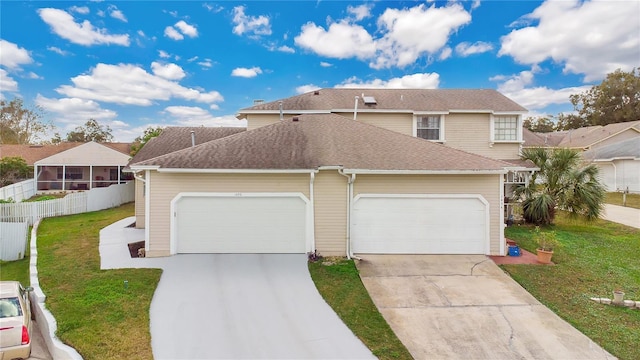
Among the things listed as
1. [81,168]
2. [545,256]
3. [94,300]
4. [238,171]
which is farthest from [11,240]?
[81,168]

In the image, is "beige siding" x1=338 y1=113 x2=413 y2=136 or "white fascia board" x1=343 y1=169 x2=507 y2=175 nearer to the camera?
"white fascia board" x1=343 y1=169 x2=507 y2=175

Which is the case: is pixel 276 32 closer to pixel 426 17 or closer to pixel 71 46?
pixel 426 17

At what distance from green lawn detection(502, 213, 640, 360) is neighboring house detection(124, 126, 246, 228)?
14.8m

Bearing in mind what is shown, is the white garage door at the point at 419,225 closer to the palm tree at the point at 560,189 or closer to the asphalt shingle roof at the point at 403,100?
the palm tree at the point at 560,189

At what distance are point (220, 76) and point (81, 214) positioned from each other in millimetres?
13145

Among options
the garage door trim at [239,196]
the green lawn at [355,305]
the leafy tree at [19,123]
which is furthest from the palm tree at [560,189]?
the leafy tree at [19,123]

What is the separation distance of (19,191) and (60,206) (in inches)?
349

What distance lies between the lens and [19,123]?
1704 inches

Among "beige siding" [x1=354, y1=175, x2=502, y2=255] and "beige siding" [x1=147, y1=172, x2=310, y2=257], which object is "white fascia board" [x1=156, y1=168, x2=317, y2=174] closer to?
"beige siding" [x1=147, y1=172, x2=310, y2=257]

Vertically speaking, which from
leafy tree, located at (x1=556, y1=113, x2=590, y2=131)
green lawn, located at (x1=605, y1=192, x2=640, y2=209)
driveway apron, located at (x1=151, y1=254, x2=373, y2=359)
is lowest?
driveway apron, located at (x1=151, y1=254, x2=373, y2=359)

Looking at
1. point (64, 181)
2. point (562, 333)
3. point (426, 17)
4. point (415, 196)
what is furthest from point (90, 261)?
point (64, 181)

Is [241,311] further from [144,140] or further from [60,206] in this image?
[144,140]

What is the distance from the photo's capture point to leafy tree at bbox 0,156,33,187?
1023 inches

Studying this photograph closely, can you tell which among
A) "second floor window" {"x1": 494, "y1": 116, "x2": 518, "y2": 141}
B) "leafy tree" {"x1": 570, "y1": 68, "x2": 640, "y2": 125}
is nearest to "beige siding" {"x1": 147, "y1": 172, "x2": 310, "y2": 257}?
"second floor window" {"x1": 494, "y1": 116, "x2": 518, "y2": 141}
